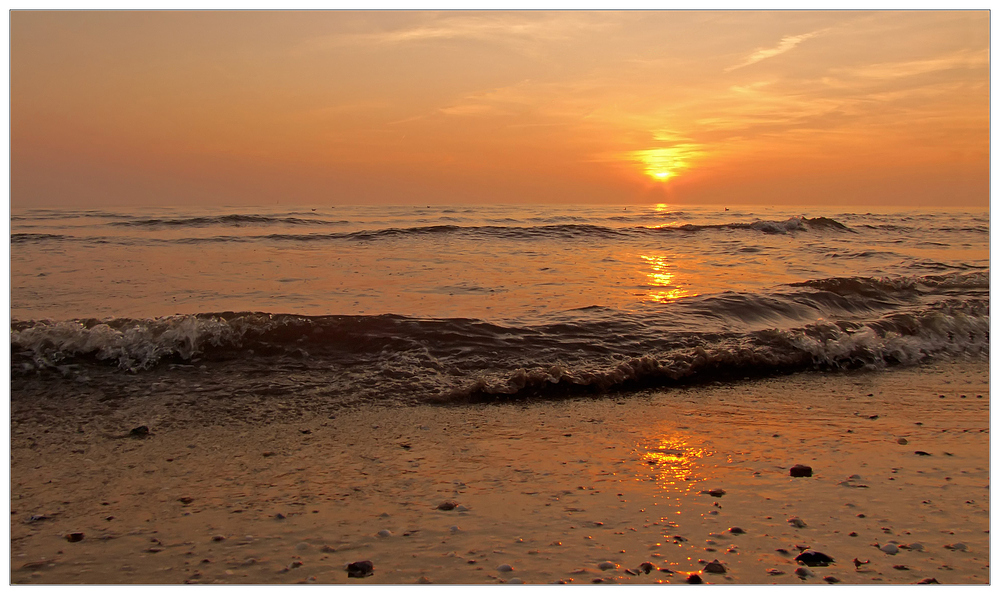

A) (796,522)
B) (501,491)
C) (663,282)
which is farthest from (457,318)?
(796,522)

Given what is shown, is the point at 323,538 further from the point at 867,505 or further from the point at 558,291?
the point at 558,291

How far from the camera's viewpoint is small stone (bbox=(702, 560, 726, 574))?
2.60 m

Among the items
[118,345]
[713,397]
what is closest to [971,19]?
[713,397]

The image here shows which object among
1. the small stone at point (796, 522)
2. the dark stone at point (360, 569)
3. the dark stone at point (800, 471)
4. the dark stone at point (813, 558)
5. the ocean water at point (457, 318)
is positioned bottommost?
the dark stone at point (360, 569)

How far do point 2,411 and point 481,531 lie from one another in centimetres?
250

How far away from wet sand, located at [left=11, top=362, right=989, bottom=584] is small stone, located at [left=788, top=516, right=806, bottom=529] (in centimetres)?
1

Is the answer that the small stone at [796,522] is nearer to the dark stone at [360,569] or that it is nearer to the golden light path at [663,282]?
the dark stone at [360,569]

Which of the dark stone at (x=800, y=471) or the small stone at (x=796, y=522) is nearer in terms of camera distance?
the small stone at (x=796, y=522)

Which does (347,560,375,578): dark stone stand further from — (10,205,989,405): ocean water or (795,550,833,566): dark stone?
(10,205,989,405): ocean water

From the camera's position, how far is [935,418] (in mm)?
4637

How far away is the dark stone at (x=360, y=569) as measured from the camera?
2609 millimetres

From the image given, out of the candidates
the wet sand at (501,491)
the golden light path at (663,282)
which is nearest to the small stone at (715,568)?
the wet sand at (501,491)

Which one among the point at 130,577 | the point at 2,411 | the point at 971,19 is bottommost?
the point at 130,577

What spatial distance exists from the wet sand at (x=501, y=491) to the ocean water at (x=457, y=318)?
2.12 feet
